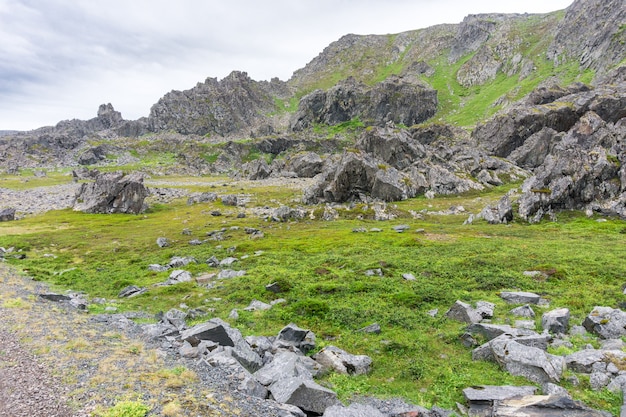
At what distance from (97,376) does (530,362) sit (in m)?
18.9

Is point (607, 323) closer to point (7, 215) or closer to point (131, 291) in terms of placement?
point (131, 291)

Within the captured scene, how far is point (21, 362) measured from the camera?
52.6ft

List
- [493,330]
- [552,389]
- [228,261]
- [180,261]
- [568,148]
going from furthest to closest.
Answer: [568,148] < [180,261] < [228,261] < [493,330] < [552,389]

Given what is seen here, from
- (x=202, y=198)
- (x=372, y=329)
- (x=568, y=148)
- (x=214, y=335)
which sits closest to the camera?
(x=214, y=335)

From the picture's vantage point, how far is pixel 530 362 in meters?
15.9

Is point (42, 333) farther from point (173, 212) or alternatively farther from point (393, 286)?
point (173, 212)

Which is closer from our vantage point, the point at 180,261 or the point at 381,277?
the point at 381,277

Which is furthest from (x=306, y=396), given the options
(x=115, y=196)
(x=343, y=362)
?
(x=115, y=196)

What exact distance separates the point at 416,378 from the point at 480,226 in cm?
4766

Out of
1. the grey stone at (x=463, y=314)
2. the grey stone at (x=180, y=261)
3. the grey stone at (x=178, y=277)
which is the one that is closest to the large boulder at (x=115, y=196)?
the grey stone at (x=180, y=261)

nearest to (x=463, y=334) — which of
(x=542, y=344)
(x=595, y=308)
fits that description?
(x=542, y=344)

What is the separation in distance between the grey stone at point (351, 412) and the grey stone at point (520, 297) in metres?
16.8

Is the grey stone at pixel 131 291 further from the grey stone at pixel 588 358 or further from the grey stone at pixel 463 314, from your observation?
the grey stone at pixel 588 358

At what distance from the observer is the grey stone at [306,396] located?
1419 cm
